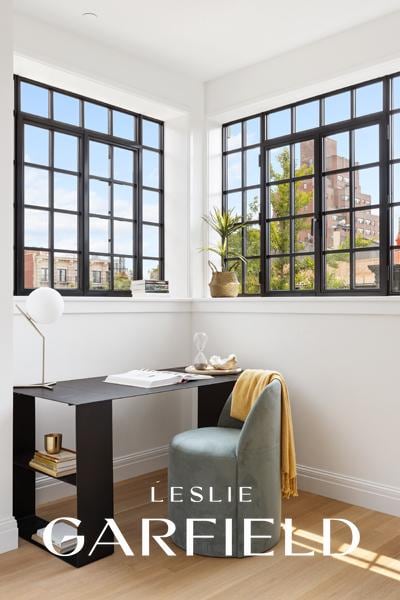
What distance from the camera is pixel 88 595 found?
7.58ft

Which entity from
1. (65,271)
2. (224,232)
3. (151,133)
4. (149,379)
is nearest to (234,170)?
(224,232)

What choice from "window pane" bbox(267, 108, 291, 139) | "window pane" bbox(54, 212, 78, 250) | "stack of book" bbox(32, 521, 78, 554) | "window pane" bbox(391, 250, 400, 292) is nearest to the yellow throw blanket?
"window pane" bbox(391, 250, 400, 292)

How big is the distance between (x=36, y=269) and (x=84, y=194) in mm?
→ 589

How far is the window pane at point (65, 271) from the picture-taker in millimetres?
3627

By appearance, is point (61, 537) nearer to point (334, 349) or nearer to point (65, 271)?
point (65, 271)

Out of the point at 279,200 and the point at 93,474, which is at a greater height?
the point at 279,200

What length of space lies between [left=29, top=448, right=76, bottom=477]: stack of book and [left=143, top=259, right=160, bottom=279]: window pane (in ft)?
5.61

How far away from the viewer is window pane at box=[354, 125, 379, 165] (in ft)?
11.4

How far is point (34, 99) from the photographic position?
3521 millimetres

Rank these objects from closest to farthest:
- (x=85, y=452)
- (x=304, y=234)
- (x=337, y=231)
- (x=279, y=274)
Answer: (x=85, y=452)
(x=337, y=231)
(x=304, y=234)
(x=279, y=274)

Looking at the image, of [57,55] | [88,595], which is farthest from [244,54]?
[88,595]

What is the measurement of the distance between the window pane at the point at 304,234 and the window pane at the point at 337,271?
161 millimetres

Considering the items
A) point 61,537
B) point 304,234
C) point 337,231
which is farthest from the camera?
point 304,234

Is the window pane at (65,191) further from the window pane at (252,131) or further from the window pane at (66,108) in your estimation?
the window pane at (252,131)
